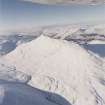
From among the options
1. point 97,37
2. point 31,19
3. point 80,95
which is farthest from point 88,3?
point 80,95

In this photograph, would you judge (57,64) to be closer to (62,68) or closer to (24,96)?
(62,68)

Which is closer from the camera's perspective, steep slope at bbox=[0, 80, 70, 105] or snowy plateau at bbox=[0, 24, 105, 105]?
steep slope at bbox=[0, 80, 70, 105]

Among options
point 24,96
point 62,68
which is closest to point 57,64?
point 62,68

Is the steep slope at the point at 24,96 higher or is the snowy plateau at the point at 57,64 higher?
the snowy plateau at the point at 57,64

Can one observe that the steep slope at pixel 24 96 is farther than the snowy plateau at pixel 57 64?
No

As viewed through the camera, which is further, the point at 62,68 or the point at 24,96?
the point at 62,68

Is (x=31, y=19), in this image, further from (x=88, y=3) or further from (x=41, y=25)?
(x=88, y=3)

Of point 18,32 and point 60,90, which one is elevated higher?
point 18,32
